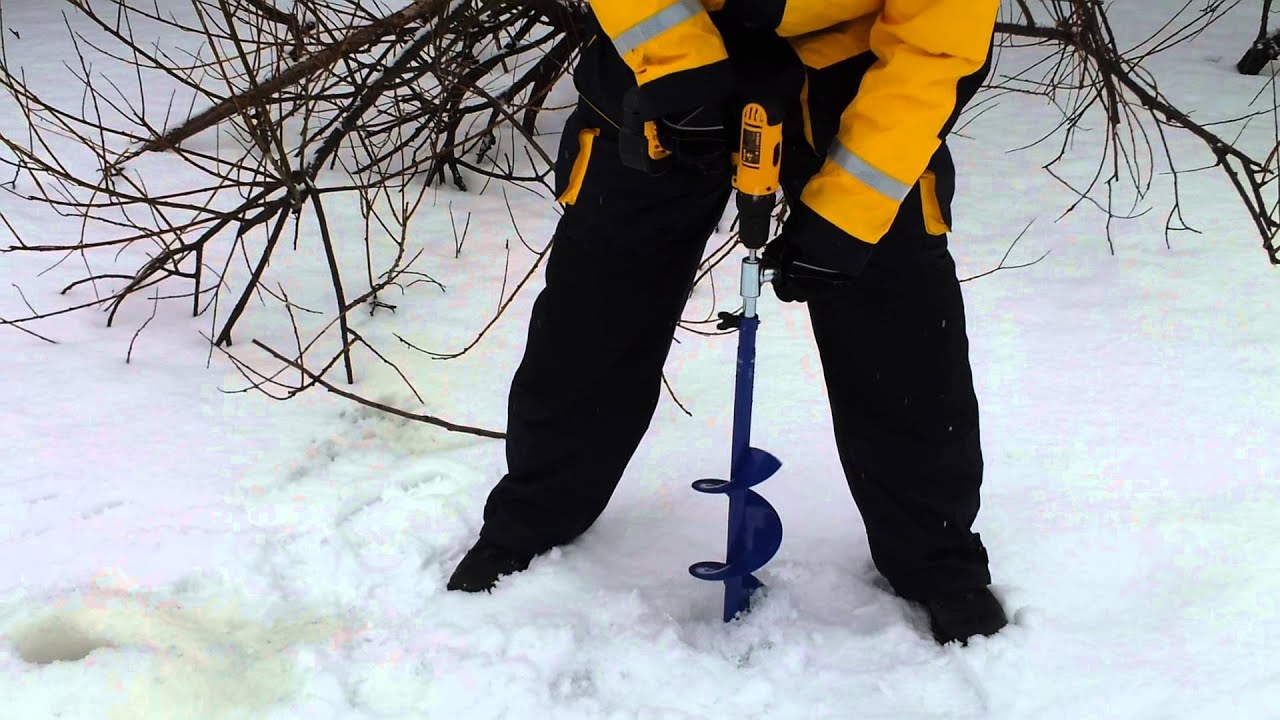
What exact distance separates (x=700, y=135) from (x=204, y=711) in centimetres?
119

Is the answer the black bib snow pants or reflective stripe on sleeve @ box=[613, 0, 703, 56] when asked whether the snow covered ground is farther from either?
reflective stripe on sleeve @ box=[613, 0, 703, 56]

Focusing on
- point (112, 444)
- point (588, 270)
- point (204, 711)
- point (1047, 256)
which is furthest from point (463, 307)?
point (1047, 256)

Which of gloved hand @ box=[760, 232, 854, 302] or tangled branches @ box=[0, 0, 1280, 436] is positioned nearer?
gloved hand @ box=[760, 232, 854, 302]

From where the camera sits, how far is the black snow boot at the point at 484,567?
184 cm

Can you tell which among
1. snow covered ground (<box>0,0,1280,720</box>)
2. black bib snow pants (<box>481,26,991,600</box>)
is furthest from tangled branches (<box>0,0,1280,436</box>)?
black bib snow pants (<box>481,26,991,600</box>)

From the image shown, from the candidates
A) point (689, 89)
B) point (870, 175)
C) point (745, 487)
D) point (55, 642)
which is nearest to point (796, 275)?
point (870, 175)

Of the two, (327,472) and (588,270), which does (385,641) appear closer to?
(327,472)

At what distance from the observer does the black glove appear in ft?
4.77

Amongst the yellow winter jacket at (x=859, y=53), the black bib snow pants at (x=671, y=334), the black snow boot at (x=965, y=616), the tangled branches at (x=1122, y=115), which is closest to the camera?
the yellow winter jacket at (x=859, y=53)

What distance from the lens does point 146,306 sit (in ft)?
9.31

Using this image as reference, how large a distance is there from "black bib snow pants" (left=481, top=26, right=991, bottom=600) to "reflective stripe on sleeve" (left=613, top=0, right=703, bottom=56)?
0.15 meters

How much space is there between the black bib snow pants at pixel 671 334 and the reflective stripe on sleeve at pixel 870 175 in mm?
110

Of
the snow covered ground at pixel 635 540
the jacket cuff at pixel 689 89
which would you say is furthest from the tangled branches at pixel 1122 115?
the jacket cuff at pixel 689 89

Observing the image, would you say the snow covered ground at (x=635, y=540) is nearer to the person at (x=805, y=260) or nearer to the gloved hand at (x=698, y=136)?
the person at (x=805, y=260)
